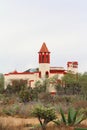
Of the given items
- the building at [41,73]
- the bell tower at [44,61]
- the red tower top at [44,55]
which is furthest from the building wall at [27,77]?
the red tower top at [44,55]

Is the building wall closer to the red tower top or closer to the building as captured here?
the building

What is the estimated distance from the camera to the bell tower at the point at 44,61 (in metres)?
107

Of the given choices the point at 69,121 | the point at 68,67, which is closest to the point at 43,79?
the point at 68,67

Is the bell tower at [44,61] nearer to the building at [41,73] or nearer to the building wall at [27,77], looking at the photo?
the building at [41,73]

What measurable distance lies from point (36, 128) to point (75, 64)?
9581cm

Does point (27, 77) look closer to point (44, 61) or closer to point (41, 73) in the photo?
point (41, 73)

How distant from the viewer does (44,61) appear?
352 feet

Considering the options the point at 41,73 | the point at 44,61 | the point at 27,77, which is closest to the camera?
the point at 27,77

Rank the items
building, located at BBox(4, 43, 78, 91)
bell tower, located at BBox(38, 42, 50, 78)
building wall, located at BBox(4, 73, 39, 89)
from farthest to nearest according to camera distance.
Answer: bell tower, located at BBox(38, 42, 50, 78)
building, located at BBox(4, 43, 78, 91)
building wall, located at BBox(4, 73, 39, 89)

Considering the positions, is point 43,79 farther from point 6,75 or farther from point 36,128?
point 36,128

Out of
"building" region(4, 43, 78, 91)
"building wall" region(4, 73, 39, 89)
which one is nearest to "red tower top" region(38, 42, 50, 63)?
"building" region(4, 43, 78, 91)

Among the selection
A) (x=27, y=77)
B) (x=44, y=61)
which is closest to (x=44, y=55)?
(x=44, y=61)

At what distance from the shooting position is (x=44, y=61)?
107312 mm

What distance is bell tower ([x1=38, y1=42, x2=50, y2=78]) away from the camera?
10694 centimetres
